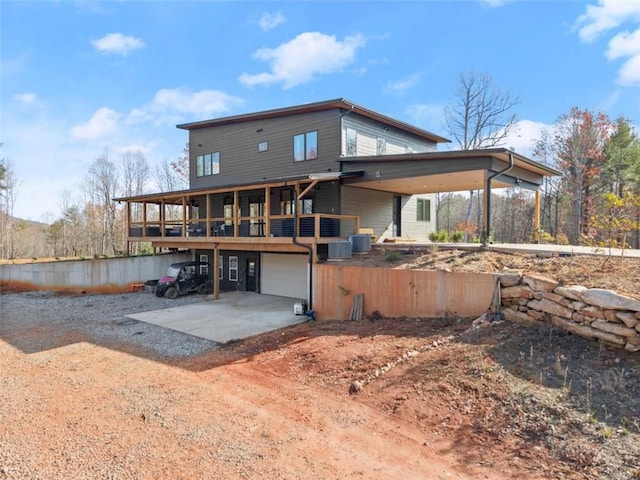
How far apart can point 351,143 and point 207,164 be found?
854 centimetres

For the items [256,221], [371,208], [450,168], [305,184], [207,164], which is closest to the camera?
[450,168]

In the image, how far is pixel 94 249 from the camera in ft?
112

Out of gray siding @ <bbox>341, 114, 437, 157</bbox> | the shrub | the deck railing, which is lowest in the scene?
the shrub

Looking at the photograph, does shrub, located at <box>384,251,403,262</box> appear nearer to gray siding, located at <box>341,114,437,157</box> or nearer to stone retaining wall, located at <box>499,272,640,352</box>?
stone retaining wall, located at <box>499,272,640,352</box>

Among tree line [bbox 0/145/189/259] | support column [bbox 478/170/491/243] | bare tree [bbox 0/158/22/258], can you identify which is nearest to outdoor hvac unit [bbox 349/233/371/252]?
support column [bbox 478/170/491/243]

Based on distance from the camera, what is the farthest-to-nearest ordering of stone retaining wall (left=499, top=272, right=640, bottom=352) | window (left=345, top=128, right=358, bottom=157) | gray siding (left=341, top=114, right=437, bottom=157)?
gray siding (left=341, top=114, right=437, bottom=157), window (left=345, top=128, right=358, bottom=157), stone retaining wall (left=499, top=272, right=640, bottom=352)

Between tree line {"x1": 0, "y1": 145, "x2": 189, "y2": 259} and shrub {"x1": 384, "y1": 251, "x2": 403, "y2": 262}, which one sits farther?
tree line {"x1": 0, "y1": 145, "x2": 189, "y2": 259}

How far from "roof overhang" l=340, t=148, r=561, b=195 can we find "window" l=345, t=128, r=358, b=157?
0.83m

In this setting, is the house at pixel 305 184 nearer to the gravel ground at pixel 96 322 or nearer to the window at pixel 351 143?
the window at pixel 351 143

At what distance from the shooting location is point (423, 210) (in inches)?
739

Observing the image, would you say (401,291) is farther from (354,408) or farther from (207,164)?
(207,164)

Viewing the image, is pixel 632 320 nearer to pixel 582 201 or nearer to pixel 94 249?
pixel 582 201

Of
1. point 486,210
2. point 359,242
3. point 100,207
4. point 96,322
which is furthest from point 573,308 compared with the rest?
point 100,207

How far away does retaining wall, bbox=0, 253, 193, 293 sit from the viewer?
18.1 m
